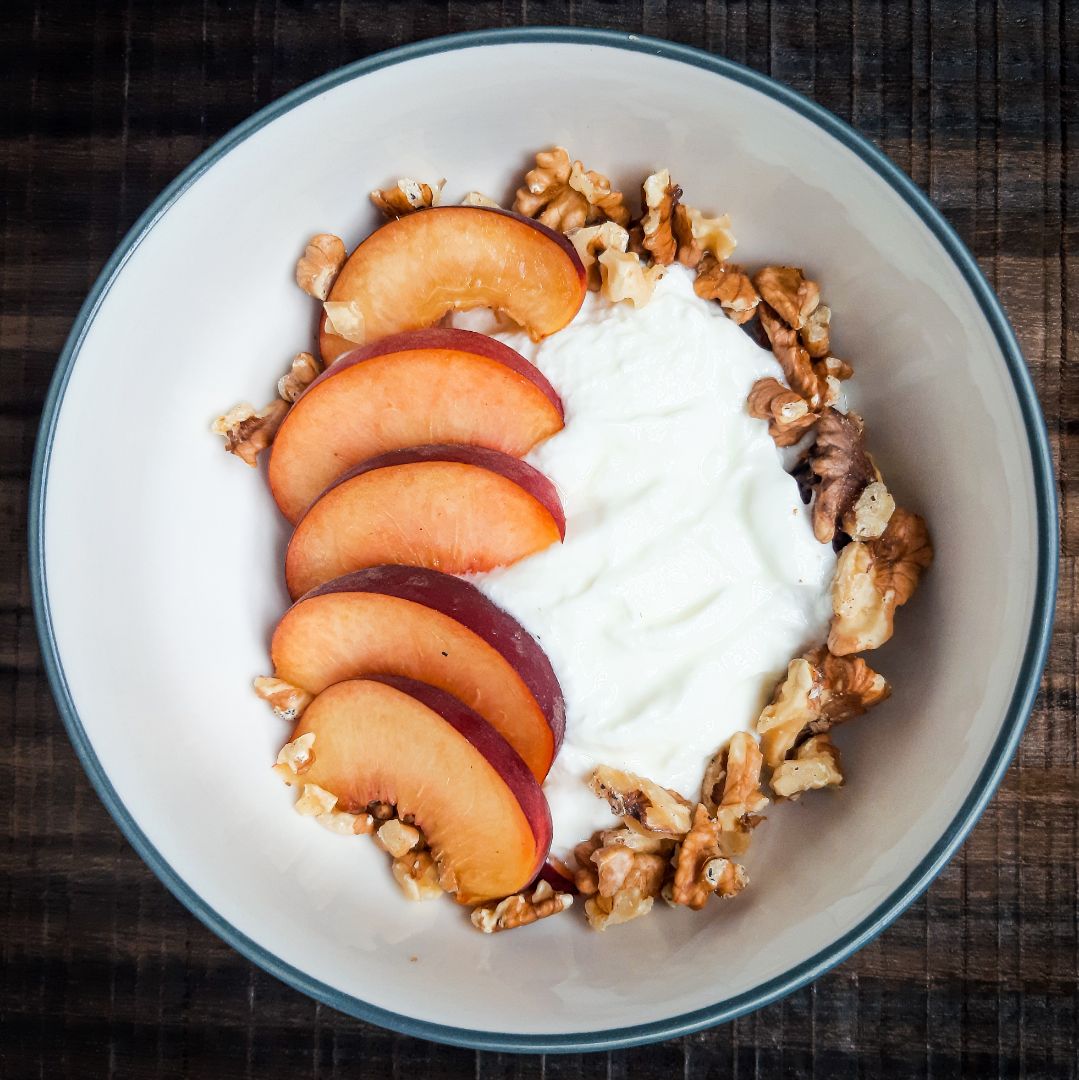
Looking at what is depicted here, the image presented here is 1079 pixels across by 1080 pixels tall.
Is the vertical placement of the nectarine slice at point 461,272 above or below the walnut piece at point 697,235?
below

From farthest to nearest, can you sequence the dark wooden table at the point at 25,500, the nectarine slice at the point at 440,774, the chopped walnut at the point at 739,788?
the dark wooden table at the point at 25,500 → the chopped walnut at the point at 739,788 → the nectarine slice at the point at 440,774

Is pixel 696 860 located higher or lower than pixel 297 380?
lower

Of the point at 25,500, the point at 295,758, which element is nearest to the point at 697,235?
the point at 295,758

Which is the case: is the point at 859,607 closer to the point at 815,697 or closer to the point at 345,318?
the point at 815,697

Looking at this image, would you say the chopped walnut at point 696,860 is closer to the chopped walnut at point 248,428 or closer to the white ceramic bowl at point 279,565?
the white ceramic bowl at point 279,565

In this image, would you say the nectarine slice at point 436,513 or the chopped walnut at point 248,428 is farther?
the chopped walnut at point 248,428

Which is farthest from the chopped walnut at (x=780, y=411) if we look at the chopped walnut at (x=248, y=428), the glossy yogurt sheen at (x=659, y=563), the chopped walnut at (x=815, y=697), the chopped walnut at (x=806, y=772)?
the chopped walnut at (x=248, y=428)
